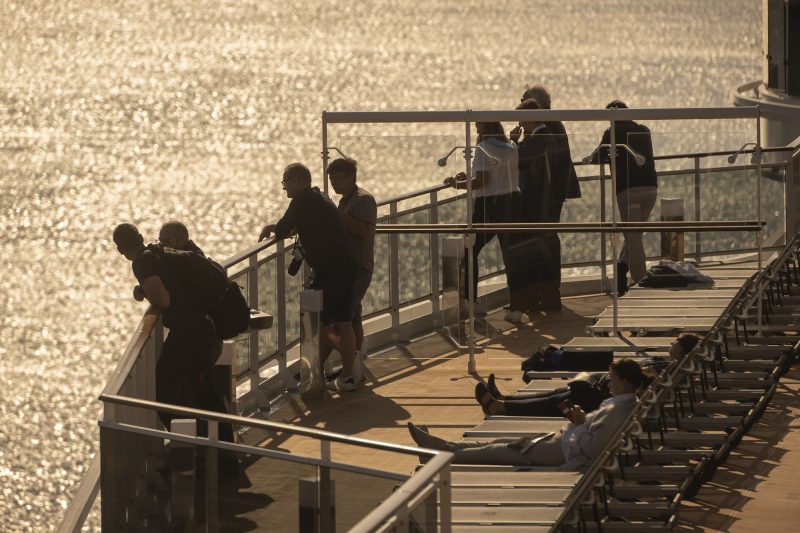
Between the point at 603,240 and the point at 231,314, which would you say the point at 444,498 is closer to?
the point at 231,314

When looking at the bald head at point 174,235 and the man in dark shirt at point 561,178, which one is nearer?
the bald head at point 174,235

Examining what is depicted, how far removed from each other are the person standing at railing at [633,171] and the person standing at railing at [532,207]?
418mm

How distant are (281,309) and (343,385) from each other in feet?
2.59

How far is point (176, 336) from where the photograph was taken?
35.5 feet

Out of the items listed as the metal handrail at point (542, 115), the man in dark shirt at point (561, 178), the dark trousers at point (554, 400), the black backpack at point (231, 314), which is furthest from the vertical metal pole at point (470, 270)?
the black backpack at point (231, 314)

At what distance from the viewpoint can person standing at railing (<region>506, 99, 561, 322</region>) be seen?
14547 mm

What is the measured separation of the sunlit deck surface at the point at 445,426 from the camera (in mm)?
8328

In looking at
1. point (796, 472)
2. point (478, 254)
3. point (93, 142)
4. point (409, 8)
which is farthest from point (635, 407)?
point (409, 8)

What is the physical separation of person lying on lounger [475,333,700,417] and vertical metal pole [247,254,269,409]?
1879 mm

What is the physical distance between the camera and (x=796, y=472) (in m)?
11.3

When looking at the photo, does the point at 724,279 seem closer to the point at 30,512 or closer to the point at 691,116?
the point at 691,116

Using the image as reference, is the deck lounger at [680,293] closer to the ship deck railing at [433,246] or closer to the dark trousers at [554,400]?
the ship deck railing at [433,246]

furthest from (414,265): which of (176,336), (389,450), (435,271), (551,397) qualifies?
(389,450)

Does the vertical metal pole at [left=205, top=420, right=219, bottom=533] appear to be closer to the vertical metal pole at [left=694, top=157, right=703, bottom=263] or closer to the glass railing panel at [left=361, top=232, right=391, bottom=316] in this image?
the glass railing panel at [left=361, top=232, right=391, bottom=316]
